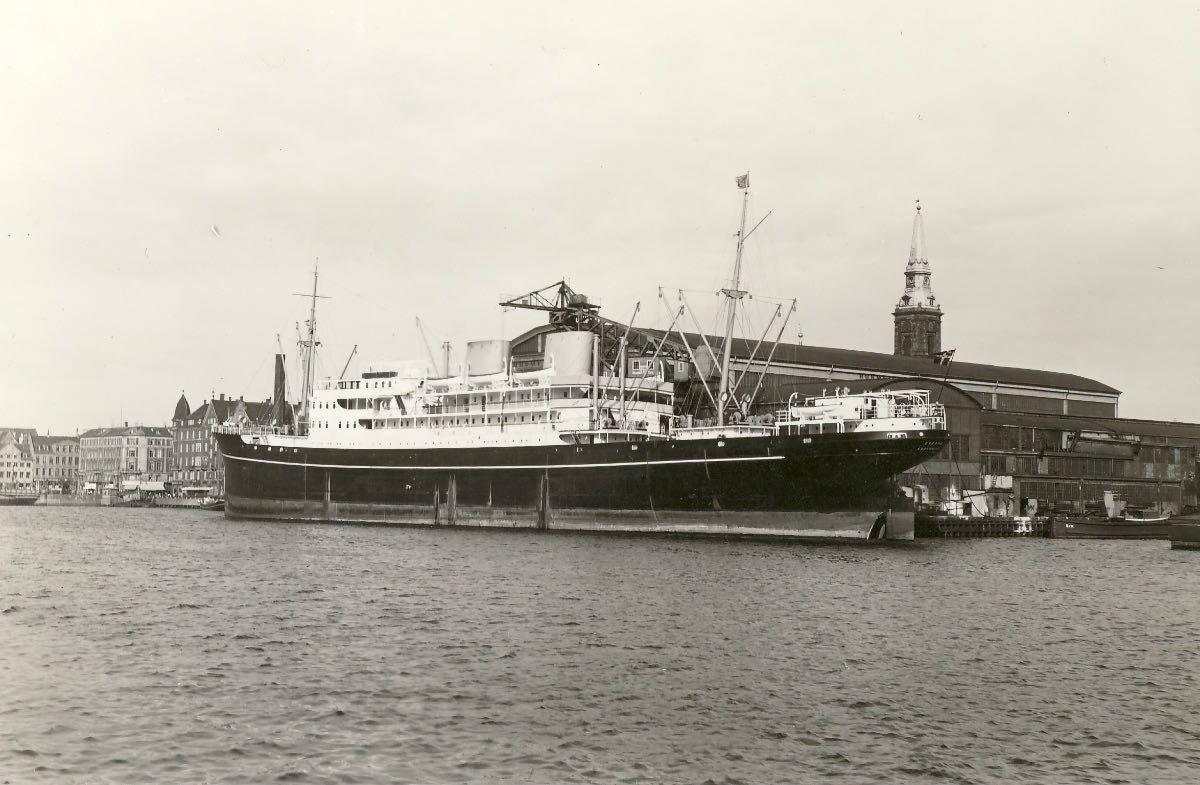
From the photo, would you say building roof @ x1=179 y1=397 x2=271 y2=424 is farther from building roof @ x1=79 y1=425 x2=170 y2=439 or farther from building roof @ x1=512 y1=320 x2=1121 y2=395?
building roof @ x1=512 y1=320 x2=1121 y2=395

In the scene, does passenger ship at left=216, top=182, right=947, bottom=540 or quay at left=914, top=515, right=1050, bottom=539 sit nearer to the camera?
passenger ship at left=216, top=182, right=947, bottom=540

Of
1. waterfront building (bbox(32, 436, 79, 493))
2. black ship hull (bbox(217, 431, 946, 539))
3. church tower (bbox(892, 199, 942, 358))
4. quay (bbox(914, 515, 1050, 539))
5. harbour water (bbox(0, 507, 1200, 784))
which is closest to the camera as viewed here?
harbour water (bbox(0, 507, 1200, 784))

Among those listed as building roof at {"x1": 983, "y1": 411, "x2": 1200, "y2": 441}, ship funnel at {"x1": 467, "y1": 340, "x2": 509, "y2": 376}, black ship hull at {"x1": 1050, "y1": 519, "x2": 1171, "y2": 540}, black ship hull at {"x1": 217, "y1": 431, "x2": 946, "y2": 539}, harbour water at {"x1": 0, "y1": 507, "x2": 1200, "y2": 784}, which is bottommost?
black ship hull at {"x1": 1050, "y1": 519, "x2": 1171, "y2": 540}

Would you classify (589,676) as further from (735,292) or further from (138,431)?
(138,431)

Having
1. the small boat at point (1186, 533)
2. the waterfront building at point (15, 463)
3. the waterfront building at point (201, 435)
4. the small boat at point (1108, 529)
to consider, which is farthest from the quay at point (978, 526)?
the waterfront building at point (15, 463)

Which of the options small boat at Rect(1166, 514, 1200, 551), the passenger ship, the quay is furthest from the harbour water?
the quay

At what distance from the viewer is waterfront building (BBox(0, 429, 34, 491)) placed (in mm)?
171000

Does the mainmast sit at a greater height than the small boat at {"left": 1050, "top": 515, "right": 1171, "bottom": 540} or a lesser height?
greater

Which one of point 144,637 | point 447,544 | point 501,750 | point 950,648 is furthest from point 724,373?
point 501,750

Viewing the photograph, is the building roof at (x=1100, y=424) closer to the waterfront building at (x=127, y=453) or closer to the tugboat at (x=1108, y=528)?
the tugboat at (x=1108, y=528)

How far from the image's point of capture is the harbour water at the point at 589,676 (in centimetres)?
1535

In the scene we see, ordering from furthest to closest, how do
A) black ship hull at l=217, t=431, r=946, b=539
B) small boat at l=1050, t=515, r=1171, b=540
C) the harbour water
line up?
small boat at l=1050, t=515, r=1171, b=540 < black ship hull at l=217, t=431, r=946, b=539 < the harbour water

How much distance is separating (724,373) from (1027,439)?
32.7 meters

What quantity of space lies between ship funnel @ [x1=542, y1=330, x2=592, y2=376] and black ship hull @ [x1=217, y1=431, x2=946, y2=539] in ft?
30.9
